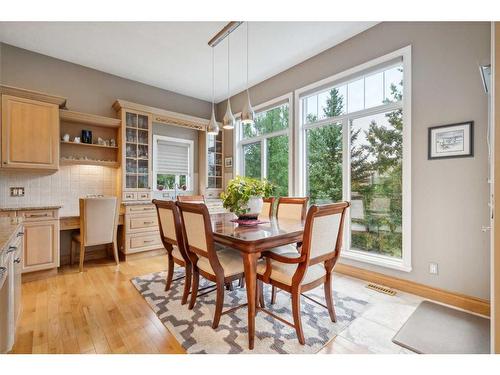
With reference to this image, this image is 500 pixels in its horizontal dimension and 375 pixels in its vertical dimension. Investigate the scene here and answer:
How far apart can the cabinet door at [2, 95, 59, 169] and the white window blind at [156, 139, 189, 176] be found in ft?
5.36

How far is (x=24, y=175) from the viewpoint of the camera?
318 cm

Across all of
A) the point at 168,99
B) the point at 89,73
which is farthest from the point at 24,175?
the point at 168,99

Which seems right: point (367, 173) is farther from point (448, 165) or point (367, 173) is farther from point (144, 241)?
point (144, 241)

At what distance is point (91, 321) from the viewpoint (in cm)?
193

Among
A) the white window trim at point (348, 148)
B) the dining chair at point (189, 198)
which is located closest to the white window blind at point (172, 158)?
the dining chair at point (189, 198)

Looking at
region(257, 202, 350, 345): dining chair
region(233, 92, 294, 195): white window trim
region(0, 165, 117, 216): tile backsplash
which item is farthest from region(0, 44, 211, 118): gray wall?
region(257, 202, 350, 345): dining chair

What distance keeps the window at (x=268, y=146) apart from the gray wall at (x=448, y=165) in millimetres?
1712

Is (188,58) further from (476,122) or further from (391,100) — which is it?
(476,122)

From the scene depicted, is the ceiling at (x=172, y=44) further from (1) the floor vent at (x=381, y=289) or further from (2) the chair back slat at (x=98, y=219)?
(1) the floor vent at (x=381, y=289)

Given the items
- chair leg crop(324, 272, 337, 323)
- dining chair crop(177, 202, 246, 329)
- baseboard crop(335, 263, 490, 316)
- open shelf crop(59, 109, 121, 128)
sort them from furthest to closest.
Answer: open shelf crop(59, 109, 121, 128) → baseboard crop(335, 263, 490, 316) → chair leg crop(324, 272, 337, 323) → dining chair crop(177, 202, 246, 329)

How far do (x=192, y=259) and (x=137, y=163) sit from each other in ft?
8.29

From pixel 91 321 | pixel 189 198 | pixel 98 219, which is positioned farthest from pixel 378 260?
pixel 98 219

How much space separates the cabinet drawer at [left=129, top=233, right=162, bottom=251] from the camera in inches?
141

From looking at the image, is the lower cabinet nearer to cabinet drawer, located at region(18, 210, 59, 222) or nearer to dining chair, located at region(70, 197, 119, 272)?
dining chair, located at region(70, 197, 119, 272)
